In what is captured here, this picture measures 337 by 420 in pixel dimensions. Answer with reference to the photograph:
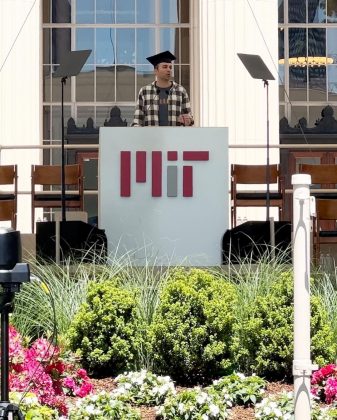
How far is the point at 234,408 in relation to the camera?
5.88 metres

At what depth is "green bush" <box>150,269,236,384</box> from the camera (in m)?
6.36

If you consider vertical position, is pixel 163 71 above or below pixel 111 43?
below

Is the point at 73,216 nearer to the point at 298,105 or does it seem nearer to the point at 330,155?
the point at 330,155

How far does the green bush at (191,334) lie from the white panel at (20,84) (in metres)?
9.18

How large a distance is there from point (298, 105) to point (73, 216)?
11779mm

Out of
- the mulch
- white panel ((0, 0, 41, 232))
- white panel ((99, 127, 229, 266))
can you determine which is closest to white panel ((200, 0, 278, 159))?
white panel ((0, 0, 41, 232))

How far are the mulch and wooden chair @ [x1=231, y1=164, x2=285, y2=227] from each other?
657cm

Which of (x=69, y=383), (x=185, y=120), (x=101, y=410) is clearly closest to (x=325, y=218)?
(x=185, y=120)

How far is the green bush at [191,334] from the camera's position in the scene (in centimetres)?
636

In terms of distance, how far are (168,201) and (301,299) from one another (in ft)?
15.9

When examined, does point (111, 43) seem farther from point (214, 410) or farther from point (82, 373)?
point (214, 410)

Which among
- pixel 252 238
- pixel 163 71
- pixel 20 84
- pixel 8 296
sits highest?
pixel 20 84

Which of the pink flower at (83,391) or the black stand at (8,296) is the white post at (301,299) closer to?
the black stand at (8,296)

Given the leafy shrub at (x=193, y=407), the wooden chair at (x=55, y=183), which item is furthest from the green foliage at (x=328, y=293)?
the wooden chair at (x=55, y=183)
